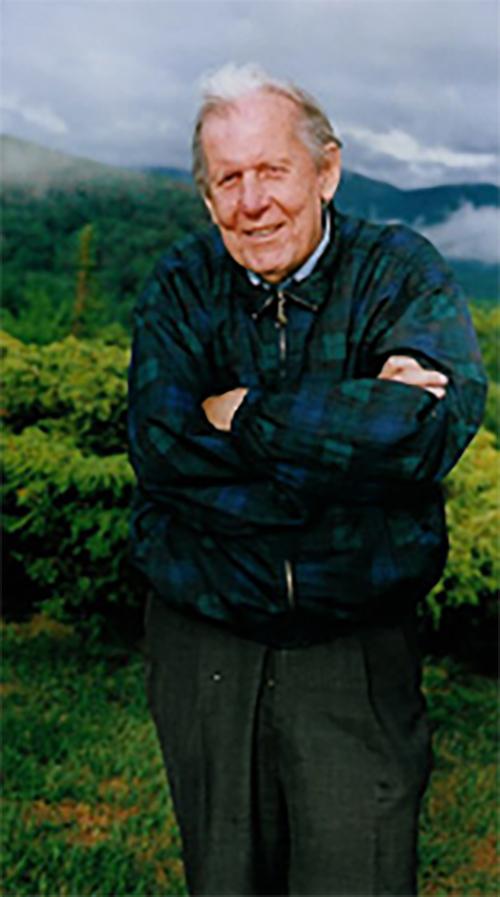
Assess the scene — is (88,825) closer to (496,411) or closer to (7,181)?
(496,411)

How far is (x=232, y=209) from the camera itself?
2.28 meters

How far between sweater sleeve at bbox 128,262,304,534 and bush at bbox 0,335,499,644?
2225 millimetres

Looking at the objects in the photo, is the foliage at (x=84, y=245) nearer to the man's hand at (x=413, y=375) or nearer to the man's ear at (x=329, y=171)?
the man's ear at (x=329, y=171)

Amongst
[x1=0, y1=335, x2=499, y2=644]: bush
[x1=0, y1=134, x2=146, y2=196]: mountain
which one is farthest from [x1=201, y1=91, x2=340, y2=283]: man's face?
[x1=0, y1=134, x2=146, y2=196]: mountain

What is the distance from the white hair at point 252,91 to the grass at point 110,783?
2372 mm

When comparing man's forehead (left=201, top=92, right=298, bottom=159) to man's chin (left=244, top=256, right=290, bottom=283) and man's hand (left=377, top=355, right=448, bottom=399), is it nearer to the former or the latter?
man's chin (left=244, top=256, right=290, bottom=283)

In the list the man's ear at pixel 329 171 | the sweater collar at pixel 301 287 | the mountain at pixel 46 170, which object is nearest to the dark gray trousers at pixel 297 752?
the sweater collar at pixel 301 287

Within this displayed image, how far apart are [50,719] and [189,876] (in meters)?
2.34

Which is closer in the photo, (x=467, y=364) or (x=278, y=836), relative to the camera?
(x=467, y=364)

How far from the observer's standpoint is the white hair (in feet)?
7.33

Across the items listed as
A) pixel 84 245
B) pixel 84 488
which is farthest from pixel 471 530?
pixel 84 245

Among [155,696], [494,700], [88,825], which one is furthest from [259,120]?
[494,700]

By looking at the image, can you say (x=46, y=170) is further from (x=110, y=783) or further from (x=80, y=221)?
(x=110, y=783)

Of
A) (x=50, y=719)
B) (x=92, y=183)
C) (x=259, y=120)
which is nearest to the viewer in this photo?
(x=259, y=120)
